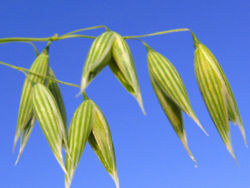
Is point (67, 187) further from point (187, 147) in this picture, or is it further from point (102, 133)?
point (187, 147)

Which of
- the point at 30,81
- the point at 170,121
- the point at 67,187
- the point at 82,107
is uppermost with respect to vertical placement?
the point at 30,81

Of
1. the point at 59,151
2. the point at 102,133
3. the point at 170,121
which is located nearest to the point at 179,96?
the point at 170,121

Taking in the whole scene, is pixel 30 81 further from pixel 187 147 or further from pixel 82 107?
pixel 187 147

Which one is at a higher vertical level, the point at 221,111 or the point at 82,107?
the point at 82,107

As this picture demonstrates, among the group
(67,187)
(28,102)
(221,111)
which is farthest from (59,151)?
(221,111)

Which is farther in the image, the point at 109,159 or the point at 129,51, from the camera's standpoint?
the point at 109,159

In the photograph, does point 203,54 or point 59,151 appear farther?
point 203,54
